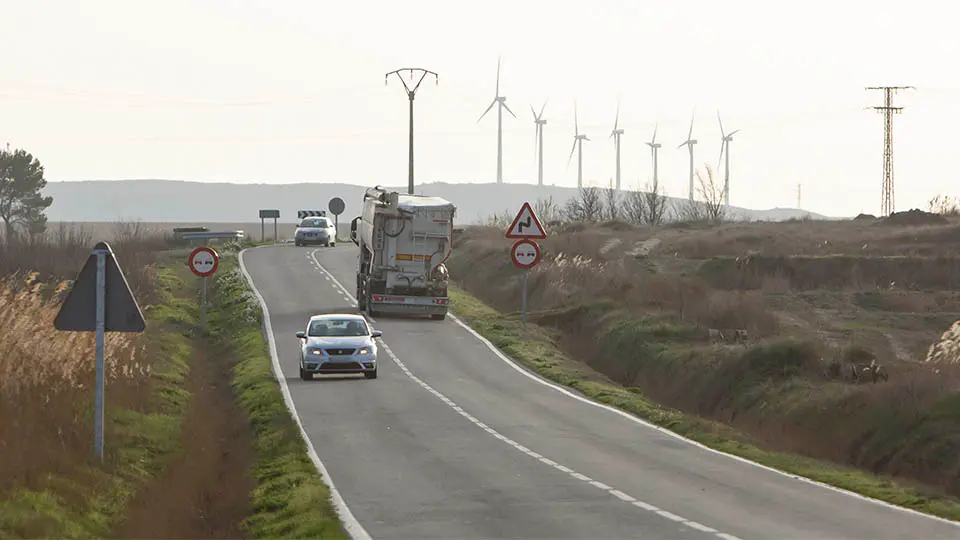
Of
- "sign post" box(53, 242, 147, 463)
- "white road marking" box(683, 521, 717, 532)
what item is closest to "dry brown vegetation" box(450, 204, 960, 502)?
"white road marking" box(683, 521, 717, 532)

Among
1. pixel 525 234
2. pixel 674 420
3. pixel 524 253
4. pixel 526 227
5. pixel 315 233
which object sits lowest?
pixel 674 420

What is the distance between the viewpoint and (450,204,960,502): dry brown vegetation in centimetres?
2939

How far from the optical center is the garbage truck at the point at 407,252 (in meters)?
50.1

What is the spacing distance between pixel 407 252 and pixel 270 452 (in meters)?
25.3

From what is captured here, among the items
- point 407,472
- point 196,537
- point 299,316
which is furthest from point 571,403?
point 299,316

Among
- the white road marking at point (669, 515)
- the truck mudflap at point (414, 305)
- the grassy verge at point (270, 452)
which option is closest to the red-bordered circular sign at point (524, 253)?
the truck mudflap at point (414, 305)

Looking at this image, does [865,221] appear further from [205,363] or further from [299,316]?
[205,363]

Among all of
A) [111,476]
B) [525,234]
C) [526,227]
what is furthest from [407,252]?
[111,476]

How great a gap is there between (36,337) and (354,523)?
8218 millimetres

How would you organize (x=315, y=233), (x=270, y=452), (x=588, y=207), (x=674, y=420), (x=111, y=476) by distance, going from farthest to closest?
(x=588, y=207), (x=315, y=233), (x=674, y=420), (x=270, y=452), (x=111, y=476)

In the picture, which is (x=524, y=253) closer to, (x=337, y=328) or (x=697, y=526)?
(x=337, y=328)

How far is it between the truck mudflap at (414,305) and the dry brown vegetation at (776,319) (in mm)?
3592

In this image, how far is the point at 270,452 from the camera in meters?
25.3

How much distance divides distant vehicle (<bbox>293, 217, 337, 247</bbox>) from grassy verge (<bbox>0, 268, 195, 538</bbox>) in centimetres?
4873
